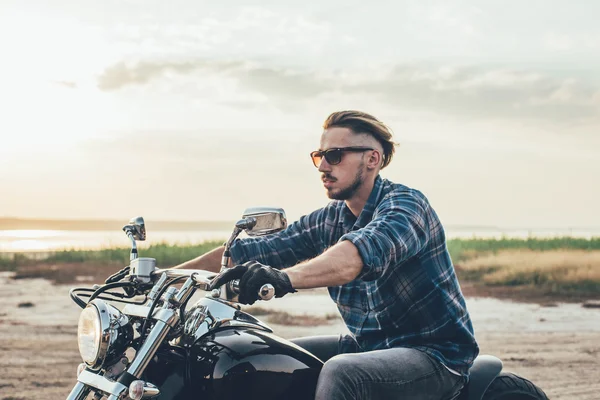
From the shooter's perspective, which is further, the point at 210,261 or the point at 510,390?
the point at 210,261

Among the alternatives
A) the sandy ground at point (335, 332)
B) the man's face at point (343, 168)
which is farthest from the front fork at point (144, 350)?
the sandy ground at point (335, 332)

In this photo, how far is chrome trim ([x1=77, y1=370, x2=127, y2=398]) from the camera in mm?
2572

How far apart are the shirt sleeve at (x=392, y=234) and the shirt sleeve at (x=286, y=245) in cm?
79

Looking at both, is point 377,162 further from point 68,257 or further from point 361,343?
point 68,257

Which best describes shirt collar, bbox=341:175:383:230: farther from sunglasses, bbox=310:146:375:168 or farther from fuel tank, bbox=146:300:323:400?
fuel tank, bbox=146:300:323:400

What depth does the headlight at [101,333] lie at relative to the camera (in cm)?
271

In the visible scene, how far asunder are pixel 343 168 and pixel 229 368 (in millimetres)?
1262

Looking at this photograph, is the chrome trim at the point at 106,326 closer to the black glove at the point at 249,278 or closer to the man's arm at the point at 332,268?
the black glove at the point at 249,278

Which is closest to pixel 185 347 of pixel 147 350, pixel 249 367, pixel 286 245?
pixel 249 367

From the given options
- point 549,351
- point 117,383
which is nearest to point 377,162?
point 117,383

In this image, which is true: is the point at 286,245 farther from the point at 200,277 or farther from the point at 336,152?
the point at 200,277

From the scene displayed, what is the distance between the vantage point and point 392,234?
10.8ft

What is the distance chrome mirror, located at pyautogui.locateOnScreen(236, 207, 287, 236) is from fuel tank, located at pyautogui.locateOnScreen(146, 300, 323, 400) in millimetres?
320

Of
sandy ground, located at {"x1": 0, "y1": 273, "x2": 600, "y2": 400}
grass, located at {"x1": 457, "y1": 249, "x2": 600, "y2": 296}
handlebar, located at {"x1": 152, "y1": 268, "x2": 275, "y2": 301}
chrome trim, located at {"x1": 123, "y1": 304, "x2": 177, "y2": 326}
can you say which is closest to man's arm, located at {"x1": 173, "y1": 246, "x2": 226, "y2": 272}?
chrome trim, located at {"x1": 123, "y1": 304, "x2": 177, "y2": 326}
